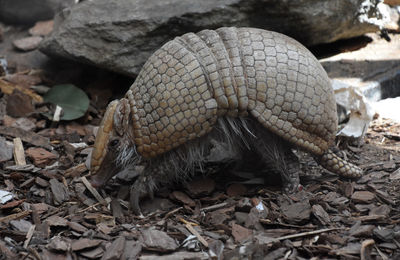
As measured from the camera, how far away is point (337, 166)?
486 cm

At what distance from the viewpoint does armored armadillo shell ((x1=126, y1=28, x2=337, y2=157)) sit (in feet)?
14.3

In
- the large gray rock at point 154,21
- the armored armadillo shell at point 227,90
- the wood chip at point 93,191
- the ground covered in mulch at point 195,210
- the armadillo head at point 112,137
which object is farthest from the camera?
the large gray rock at point 154,21

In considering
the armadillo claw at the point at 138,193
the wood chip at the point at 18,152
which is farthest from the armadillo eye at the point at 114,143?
the wood chip at the point at 18,152

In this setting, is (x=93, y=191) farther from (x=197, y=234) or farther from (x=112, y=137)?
(x=197, y=234)

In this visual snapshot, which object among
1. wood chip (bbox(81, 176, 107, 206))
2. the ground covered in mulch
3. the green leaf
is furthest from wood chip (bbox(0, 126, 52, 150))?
wood chip (bbox(81, 176, 107, 206))

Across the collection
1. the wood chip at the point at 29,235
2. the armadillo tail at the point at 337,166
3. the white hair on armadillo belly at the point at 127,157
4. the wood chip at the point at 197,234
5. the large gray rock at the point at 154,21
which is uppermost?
the large gray rock at the point at 154,21

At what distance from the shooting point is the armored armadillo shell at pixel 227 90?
4344 millimetres

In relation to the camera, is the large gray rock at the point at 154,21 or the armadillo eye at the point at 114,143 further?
the large gray rock at the point at 154,21

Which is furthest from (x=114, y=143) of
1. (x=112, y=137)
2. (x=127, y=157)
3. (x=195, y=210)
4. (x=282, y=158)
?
(x=282, y=158)

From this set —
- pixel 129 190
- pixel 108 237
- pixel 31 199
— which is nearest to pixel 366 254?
pixel 108 237

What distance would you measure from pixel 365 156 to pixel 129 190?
2.58m

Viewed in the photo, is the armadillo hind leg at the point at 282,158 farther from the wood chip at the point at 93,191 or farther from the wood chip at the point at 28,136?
the wood chip at the point at 28,136

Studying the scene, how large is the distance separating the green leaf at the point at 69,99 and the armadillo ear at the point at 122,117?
192 centimetres

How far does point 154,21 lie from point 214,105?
227cm
